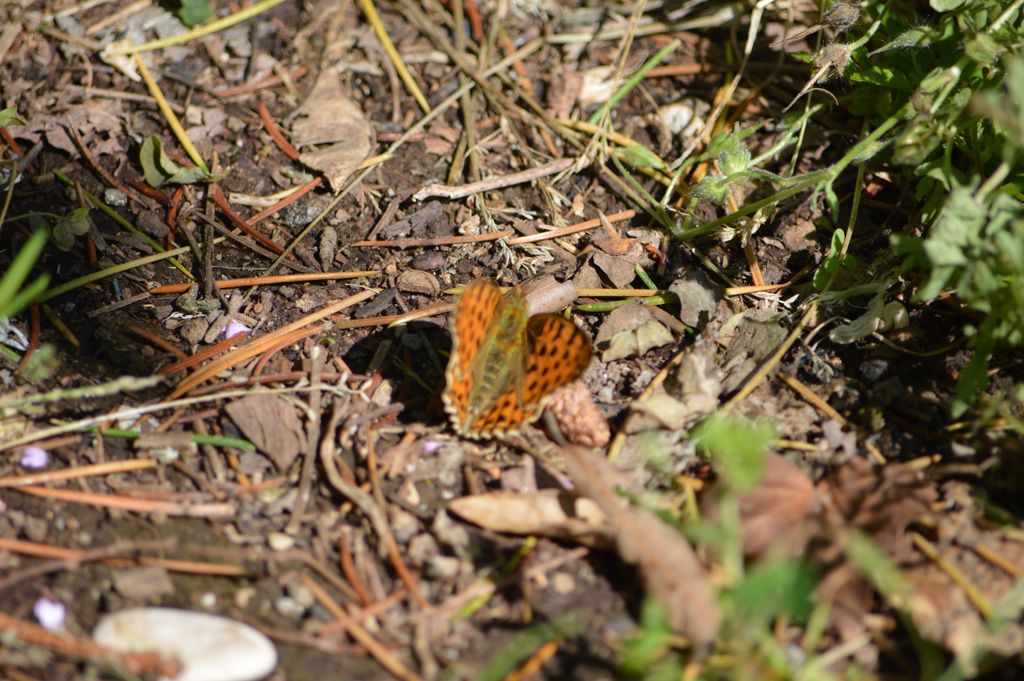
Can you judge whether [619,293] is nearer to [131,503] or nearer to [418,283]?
[418,283]

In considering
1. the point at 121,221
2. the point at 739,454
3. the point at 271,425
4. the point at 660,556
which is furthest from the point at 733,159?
the point at 121,221

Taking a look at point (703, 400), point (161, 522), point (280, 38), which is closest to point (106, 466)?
point (161, 522)

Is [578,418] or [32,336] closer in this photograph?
[578,418]

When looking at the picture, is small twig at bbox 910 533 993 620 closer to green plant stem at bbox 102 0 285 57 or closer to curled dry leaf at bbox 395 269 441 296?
curled dry leaf at bbox 395 269 441 296

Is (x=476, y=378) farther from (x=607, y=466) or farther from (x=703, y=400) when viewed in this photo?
(x=703, y=400)

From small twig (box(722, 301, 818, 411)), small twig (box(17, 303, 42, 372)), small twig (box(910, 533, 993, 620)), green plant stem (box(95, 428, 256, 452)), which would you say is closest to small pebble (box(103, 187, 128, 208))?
small twig (box(17, 303, 42, 372))

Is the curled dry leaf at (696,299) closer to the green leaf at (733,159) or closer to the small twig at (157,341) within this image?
the green leaf at (733,159)
